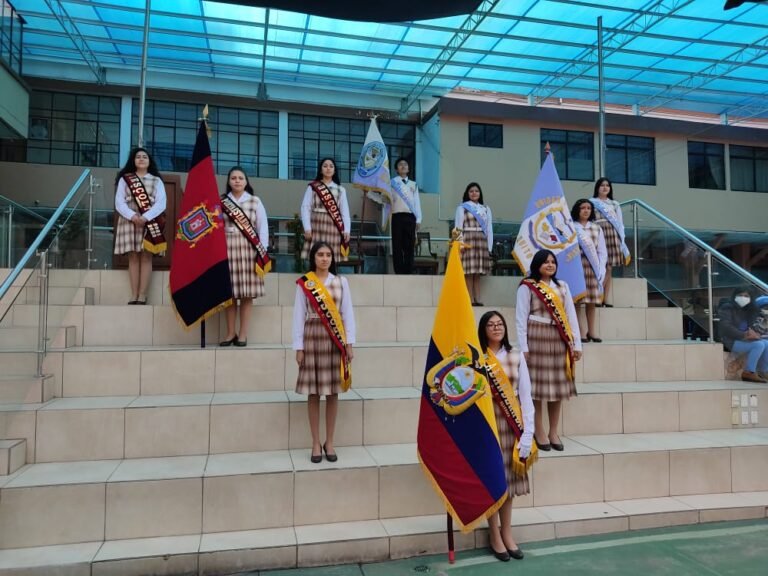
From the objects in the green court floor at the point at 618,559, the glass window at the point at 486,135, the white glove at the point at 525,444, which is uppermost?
the glass window at the point at 486,135

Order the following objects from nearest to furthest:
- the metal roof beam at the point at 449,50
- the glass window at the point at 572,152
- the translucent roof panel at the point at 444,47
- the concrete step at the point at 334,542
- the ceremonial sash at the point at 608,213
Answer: the concrete step at the point at 334,542 < the ceremonial sash at the point at 608,213 < the metal roof beam at the point at 449,50 < the translucent roof panel at the point at 444,47 < the glass window at the point at 572,152

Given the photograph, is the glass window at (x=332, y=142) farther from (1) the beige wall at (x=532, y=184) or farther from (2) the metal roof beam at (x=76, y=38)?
(2) the metal roof beam at (x=76, y=38)

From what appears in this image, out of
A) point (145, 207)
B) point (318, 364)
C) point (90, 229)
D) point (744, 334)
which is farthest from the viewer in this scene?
point (90, 229)

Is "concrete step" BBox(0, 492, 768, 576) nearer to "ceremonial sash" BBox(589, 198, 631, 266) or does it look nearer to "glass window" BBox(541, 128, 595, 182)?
"ceremonial sash" BBox(589, 198, 631, 266)

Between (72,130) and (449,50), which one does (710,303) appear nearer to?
(449,50)

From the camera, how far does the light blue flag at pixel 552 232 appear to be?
635 centimetres

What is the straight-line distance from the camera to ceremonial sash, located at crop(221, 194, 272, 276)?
18.3ft

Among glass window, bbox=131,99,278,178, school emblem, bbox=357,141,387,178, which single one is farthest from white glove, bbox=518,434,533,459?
glass window, bbox=131,99,278,178

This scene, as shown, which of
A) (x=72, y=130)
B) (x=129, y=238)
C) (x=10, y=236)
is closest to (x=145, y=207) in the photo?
(x=129, y=238)

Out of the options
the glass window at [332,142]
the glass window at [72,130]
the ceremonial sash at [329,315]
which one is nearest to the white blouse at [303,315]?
the ceremonial sash at [329,315]

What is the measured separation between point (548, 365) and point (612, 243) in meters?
3.26

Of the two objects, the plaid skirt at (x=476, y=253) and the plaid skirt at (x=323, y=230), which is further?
the plaid skirt at (x=476, y=253)

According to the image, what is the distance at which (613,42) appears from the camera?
40.5 feet

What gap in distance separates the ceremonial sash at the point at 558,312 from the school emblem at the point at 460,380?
1.35 metres
